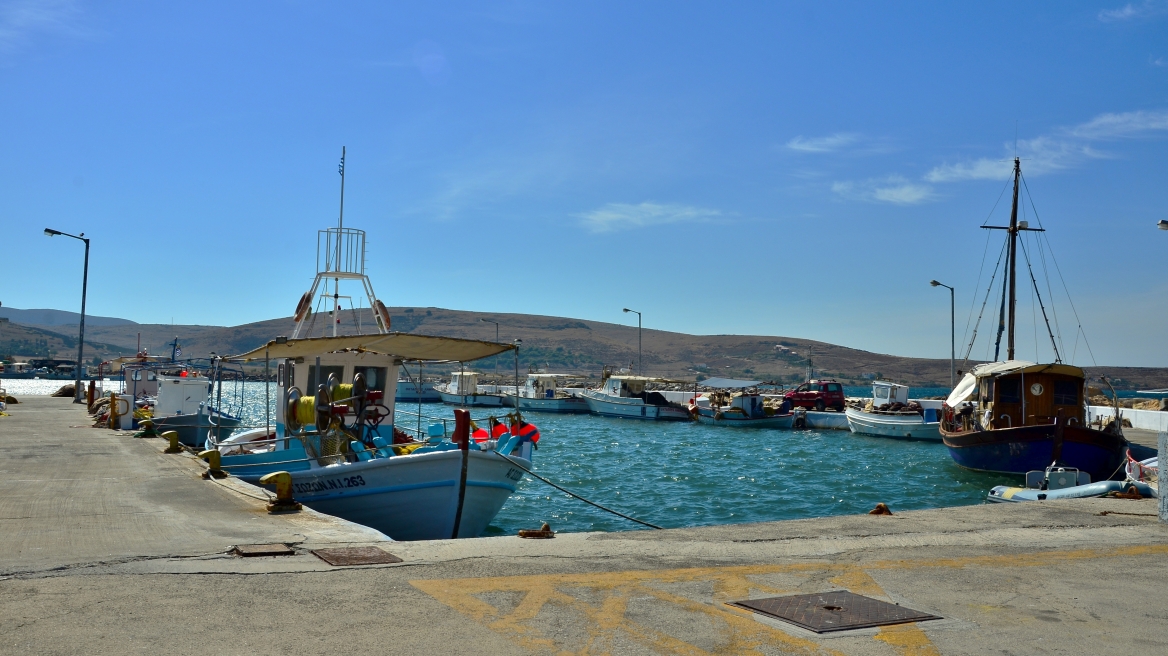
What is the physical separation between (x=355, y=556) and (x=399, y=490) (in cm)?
566

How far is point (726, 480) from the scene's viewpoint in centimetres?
2588

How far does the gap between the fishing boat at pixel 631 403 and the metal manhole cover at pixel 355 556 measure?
175 ft

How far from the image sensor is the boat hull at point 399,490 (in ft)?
42.5

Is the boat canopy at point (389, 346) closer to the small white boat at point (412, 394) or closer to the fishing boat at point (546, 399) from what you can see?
the fishing boat at point (546, 399)

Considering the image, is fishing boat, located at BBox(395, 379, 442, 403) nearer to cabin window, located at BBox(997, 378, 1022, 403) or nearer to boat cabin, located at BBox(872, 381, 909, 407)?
boat cabin, located at BBox(872, 381, 909, 407)

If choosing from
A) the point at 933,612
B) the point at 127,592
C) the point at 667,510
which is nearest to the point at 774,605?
the point at 933,612

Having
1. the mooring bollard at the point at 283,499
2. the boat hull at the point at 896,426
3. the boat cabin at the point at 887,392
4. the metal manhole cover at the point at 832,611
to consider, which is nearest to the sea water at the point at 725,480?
the boat hull at the point at 896,426

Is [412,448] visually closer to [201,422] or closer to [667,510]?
[667,510]

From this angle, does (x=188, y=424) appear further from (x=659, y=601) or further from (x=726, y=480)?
(x=659, y=601)

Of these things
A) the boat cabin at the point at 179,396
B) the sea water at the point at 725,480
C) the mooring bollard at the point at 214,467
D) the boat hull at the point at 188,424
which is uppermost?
the boat cabin at the point at 179,396

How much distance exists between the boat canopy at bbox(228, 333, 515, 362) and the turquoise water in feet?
12.1

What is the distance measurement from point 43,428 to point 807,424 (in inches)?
1707

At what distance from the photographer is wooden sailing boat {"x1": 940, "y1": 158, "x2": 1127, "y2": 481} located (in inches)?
949

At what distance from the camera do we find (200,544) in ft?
25.9
